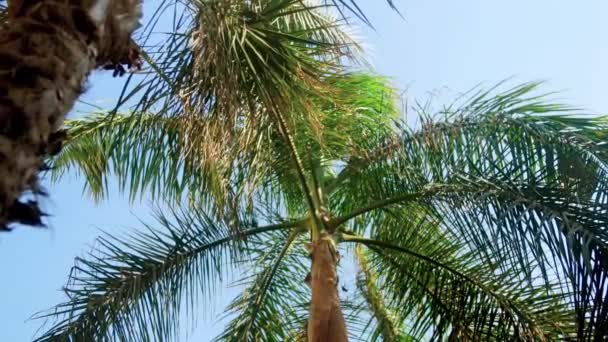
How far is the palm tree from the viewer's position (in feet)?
14.1

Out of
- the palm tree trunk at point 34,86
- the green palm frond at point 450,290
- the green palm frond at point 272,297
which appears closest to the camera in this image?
the palm tree trunk at point 34,86

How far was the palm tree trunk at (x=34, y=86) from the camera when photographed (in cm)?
208

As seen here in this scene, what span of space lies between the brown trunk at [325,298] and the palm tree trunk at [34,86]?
10.9 feet

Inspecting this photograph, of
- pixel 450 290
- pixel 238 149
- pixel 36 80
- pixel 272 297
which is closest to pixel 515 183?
pixel 450 290

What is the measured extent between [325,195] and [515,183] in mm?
2036

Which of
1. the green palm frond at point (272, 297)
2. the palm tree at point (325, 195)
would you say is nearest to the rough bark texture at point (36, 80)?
the palm tree at point (325, 195)

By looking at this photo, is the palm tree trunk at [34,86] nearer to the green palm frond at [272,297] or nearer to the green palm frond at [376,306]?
the green palm frond at [272,297]

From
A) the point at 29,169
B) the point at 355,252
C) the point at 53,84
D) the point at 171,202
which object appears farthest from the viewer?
the point at 355,252

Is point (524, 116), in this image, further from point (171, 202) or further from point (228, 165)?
point (171, 202)

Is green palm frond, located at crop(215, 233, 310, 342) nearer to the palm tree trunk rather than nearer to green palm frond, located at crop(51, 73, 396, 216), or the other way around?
green palm frond, located at crop(51, 73, 396, 216)

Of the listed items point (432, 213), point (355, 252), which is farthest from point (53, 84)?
point (355, 252)

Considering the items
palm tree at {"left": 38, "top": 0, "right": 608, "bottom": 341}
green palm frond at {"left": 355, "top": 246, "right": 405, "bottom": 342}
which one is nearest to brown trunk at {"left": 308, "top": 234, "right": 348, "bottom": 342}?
palm tree at {"left": 38, "top": 0, "right": 608, "bottom": 341}

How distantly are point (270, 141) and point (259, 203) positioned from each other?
1136 millimetres

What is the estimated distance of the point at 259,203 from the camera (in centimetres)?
695
